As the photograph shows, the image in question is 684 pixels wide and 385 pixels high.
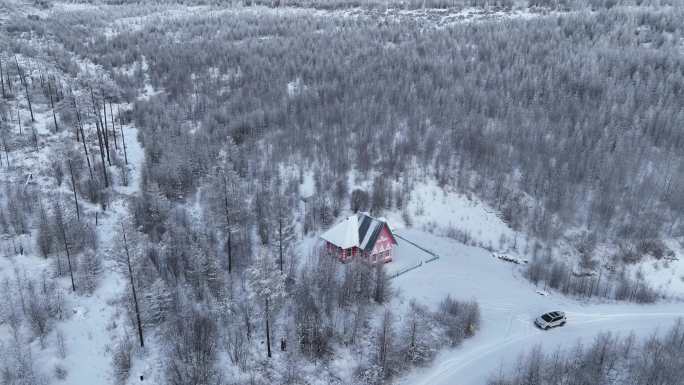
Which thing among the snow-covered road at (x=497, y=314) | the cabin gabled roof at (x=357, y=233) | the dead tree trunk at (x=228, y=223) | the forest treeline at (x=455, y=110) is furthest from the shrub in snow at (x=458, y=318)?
the dead tree trunk at (x=228, y=223)

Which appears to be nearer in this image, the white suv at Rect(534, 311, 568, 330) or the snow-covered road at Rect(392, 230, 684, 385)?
the snow-covered road at Rect(392, 230, 684, 385)

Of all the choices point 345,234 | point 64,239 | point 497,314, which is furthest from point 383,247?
point 64,239

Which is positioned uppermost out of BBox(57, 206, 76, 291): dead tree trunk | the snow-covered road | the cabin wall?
BBox(57, 206, 76, 291): dead tree trunk

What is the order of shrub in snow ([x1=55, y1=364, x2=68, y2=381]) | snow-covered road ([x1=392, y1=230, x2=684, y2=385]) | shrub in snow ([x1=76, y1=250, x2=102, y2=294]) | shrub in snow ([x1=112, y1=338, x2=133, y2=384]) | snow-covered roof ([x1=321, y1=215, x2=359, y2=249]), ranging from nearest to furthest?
1. shrub in snow ([x1=55, y1=364, x2=68, y2=381])
2. shrub in snow ([x1=112, y1=338, x2=133, y2=384])
3. snow-covered road ([x1=392, y1=230, x2=684, y2=385])
4. shrub in snow ([x1=76, y1=250, x2=102, y2=294])
5. snow-covered roof ([x1=321, y1=215, x2=359, y2=249])

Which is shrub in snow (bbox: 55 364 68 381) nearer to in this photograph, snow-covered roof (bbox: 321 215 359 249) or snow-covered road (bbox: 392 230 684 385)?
snow-covered roof (bbox: 321 215 359 249)

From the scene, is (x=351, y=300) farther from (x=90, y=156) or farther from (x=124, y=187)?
(x=90, y=156)

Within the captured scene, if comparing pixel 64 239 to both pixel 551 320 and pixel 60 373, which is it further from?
pixel 551 320

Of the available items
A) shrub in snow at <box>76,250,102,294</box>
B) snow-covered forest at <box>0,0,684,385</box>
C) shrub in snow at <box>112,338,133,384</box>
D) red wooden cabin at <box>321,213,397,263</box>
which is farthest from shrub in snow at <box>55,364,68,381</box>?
red wooden cabin at <box>321,213,397,263</box>

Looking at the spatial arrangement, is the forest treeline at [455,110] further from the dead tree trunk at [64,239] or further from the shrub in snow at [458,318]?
the shrub in snow at [458,318]

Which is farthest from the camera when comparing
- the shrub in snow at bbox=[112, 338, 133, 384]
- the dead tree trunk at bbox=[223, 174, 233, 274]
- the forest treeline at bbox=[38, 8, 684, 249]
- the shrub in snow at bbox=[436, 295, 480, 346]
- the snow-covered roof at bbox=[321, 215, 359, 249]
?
the forest treeline at bbox=[38, 8, 684, 249]
